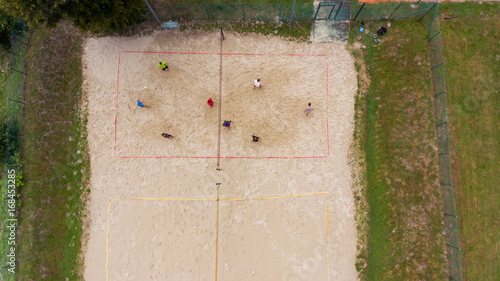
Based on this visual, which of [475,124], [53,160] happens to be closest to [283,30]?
[475,124]

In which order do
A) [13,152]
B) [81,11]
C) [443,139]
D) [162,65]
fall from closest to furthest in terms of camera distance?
[81,11], [443,139], [162,65], [13,152]

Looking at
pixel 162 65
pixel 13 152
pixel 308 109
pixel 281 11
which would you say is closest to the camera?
pixel 308 109

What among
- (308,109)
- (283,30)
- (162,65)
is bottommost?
(308,109)

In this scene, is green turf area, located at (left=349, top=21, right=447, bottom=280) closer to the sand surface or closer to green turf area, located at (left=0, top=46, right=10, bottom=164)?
the sand surface

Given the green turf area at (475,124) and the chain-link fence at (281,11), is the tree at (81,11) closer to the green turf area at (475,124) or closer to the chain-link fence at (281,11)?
the chain-link fence at (281,11)

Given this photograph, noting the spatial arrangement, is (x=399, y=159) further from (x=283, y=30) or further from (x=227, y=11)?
(x=227, y=11)

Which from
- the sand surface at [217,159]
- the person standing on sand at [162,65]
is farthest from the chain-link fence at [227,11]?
the person standing on sand at [162,65]

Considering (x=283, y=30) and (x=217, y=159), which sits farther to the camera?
(x=283, y=30)

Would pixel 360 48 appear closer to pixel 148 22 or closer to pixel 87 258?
pixel 148 22
